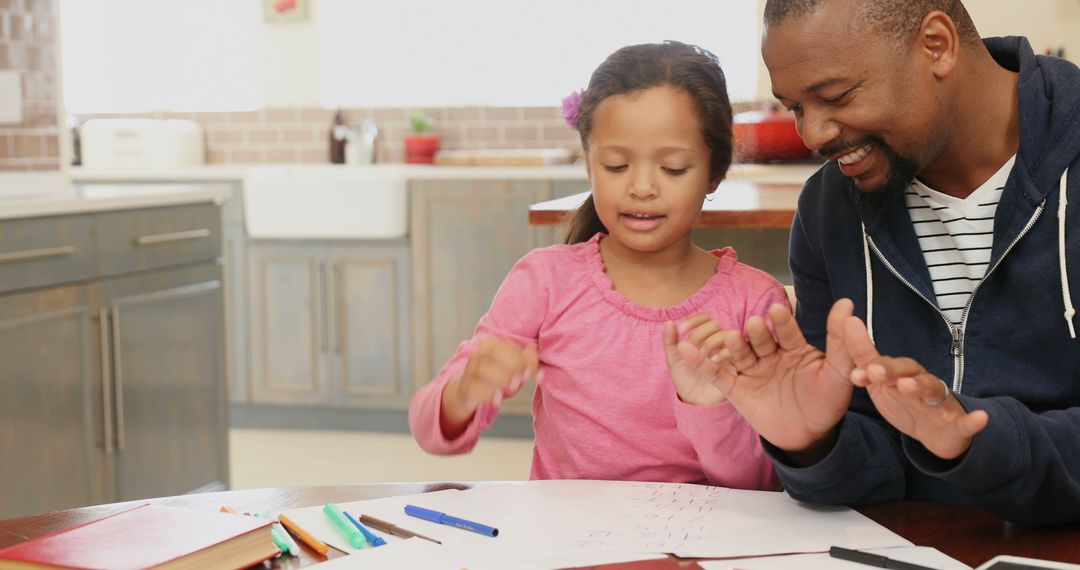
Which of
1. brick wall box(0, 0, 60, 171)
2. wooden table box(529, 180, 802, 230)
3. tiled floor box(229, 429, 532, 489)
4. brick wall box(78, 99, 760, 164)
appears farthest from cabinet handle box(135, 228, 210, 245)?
brick wall box(78, 99, 760, 164)

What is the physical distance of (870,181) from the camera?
135 cm

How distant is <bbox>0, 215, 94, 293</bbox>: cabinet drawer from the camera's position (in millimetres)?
2580

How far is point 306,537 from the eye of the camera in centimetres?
105

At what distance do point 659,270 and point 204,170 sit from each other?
10.7ft

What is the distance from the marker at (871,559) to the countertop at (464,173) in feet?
8.79

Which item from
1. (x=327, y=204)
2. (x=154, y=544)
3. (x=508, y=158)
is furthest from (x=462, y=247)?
(x=154, y=544)

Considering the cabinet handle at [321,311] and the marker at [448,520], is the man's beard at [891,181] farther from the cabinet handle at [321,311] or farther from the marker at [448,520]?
the cabinet handle at [321,311]

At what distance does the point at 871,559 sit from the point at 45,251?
2.19 m

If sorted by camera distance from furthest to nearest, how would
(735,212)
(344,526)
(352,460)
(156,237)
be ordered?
1. (352,460)
2. (156,237)
3. (735,212)
4. (344,526)

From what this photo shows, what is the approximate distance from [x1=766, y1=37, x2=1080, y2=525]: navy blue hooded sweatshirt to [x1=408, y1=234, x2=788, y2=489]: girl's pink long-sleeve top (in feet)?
0.43

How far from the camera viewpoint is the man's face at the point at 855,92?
1.27 m

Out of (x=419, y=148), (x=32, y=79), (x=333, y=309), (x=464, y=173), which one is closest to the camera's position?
(x=32, y=79)

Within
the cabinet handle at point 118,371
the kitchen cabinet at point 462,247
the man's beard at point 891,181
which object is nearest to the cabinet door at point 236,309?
the kitchen cabinet at point 462,247

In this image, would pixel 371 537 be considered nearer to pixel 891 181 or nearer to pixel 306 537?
pixel 306 537
